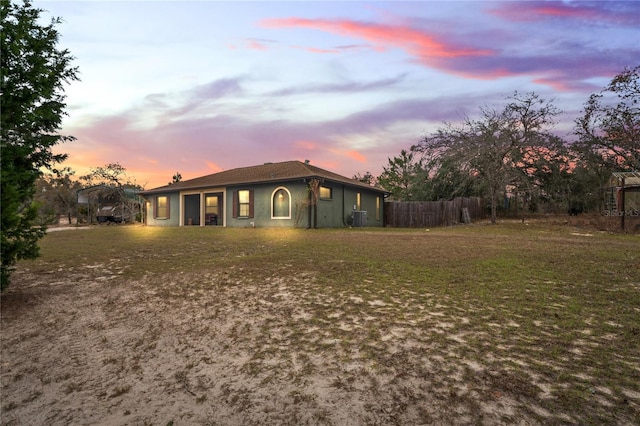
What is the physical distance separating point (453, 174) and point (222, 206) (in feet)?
58.3

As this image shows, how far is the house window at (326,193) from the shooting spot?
1842 cm

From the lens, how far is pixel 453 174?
24.0m

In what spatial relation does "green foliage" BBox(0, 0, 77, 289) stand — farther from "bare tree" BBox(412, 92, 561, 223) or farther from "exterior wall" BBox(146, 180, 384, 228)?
"bare tree" BBox(412, 92, 561, 223)

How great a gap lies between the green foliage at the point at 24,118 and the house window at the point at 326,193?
14.3 metres

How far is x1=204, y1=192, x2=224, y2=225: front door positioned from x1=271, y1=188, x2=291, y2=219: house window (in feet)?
15.3

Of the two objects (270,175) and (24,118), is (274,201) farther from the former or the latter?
(24,118)

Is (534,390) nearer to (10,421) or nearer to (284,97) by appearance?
(10,421)

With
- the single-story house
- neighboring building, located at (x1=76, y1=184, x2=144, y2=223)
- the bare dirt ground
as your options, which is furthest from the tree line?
neighboring building, located at (x1=76, y1=184, x2=144, y2=223)

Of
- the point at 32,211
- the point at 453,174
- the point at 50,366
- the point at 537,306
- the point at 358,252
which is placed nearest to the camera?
the point at 50,366

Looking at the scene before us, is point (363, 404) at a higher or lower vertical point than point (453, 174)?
lower

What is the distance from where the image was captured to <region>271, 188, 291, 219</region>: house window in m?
18.2

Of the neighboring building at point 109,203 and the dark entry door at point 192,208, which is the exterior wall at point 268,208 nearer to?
the dark entry door at point 192,208

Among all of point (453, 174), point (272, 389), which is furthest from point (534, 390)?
point (453, 174)

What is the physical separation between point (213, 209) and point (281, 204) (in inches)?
293
